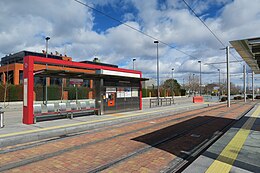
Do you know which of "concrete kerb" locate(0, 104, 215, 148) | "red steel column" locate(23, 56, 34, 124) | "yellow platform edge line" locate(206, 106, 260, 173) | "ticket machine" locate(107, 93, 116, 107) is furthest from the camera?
"ticket machine" locate(107, 93, 116, 107)

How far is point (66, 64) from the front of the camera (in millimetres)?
13031

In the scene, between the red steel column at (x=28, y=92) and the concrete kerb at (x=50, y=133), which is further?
the red steel column at (x=28, y=92)

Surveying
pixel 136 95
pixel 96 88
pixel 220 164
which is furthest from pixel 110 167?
pixel 136 95

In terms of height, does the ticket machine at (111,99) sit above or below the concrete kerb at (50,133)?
above

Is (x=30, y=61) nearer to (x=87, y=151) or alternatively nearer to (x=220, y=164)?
(x=87, y=151)

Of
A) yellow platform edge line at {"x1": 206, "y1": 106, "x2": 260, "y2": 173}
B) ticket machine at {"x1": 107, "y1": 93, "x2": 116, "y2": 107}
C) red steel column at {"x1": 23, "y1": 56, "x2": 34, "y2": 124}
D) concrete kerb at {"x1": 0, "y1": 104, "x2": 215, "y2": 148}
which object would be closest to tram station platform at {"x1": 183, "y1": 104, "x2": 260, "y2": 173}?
yellow platform edge line at {"x1": 206, "y1": 106, "x2": 260, "y2": 173}

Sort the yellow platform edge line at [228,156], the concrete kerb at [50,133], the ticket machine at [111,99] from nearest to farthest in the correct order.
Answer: the yellow platform edge line at [228,156]
the concrete kerb at [50,133]
the ticket machine at [111,99]

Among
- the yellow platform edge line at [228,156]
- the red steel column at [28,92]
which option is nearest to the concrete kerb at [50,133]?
the red steel column at [28,92]

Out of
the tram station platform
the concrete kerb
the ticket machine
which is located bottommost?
the concrete kerb

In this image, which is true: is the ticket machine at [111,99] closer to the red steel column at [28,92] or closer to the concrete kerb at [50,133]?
the concrete kerb at [50,133]

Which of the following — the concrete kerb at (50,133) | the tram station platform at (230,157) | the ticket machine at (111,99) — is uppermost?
the ticket machine at (111,99)

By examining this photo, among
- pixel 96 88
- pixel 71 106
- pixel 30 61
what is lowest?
pixel 71 106

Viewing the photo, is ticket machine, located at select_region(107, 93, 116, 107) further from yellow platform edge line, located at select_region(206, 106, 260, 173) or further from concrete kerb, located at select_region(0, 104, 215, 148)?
yellow platform edge line, located at select_region(206, 106, 260, 173)

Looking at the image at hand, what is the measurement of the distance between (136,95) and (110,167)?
13775 mm
